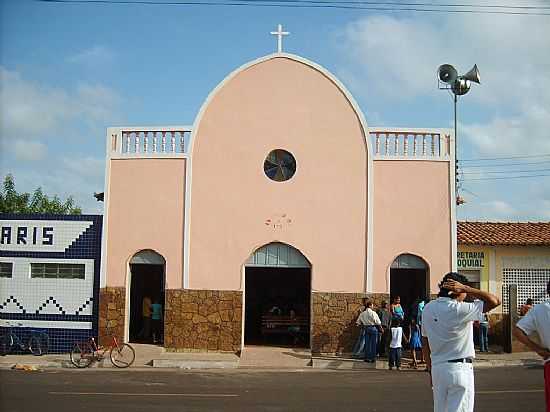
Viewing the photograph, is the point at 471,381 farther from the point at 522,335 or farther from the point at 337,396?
the point at 337,396

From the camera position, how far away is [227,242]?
58.2 feet

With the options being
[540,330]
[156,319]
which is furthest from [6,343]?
[540,330]

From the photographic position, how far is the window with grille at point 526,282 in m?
19.5

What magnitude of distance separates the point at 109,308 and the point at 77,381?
15.4ft

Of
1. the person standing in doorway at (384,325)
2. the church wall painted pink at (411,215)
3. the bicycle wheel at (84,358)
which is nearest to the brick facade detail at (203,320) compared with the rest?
the bicycle wheel at (84,358)

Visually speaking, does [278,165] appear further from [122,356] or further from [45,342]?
[45,342]

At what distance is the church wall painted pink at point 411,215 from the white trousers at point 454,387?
12.1 metres

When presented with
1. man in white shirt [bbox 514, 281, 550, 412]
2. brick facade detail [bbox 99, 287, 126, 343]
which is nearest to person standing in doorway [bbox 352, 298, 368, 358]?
brick facade detail [bbox 99, 287, 126, 343]

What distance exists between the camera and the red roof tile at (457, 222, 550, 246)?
19.3 m

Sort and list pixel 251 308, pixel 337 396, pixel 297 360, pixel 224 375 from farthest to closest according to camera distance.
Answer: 1. pixel 251 308
2. pixel 297 360
3. pixel 224 375
4. pixel 337 396

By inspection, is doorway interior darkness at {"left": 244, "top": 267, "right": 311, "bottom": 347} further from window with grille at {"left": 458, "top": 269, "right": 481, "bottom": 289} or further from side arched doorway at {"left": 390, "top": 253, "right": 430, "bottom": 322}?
window with grille at {"left": 458, "top": 269, "right": 481, "bottom": 289}

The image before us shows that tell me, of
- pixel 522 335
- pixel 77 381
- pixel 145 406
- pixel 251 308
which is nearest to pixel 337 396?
pixel 145 406

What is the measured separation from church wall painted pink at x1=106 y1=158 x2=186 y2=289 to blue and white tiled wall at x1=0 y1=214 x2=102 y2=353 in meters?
0.61

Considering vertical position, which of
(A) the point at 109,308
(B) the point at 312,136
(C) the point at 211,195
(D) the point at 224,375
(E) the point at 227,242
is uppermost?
(B) the point at 312,136
